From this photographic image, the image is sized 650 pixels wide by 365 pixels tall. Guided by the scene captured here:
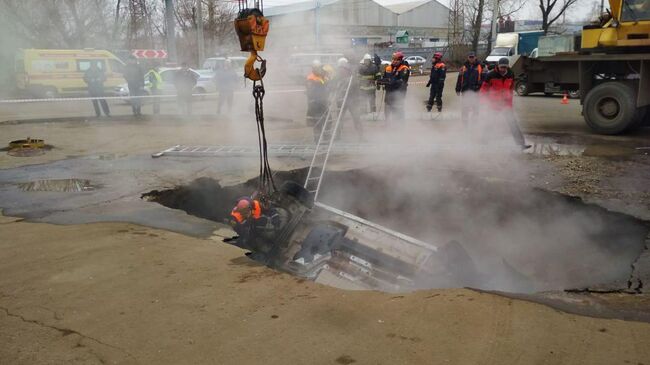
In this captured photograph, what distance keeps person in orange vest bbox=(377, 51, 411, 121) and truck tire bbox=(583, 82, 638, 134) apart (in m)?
3.11

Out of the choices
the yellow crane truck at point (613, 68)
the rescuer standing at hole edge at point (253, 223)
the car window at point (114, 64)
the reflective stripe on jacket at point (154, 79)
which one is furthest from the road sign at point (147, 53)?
the rescuer standing at hole edge at point (253, 223)

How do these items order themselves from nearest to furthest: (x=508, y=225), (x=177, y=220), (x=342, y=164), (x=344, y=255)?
(x=344, y=255)
(x=177, y=220)
(x=508, y=225)
(x=342, y=164)

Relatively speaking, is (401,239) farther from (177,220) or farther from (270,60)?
(270,60)

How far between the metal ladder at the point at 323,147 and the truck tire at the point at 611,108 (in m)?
4.23

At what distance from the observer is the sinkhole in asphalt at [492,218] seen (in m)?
3.96

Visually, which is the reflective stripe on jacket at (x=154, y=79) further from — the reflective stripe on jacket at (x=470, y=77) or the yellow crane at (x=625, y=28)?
the yellow crane at (x=625, y=28)

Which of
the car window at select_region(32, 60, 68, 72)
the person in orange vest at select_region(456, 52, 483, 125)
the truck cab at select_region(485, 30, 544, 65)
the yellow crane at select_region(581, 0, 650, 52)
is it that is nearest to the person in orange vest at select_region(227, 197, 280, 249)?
the person in orange vest at select_region(456, 52, 483, 125)

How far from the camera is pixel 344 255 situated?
3.75 meters

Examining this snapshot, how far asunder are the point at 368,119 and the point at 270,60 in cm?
302

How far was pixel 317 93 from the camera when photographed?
6.88m

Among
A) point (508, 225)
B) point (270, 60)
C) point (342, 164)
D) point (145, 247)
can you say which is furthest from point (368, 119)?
point (145, 247)

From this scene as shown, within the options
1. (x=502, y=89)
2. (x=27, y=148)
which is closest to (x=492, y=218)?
(x=502, y=89)

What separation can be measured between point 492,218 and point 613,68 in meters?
4.97

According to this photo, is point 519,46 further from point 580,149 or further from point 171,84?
point 580,149
